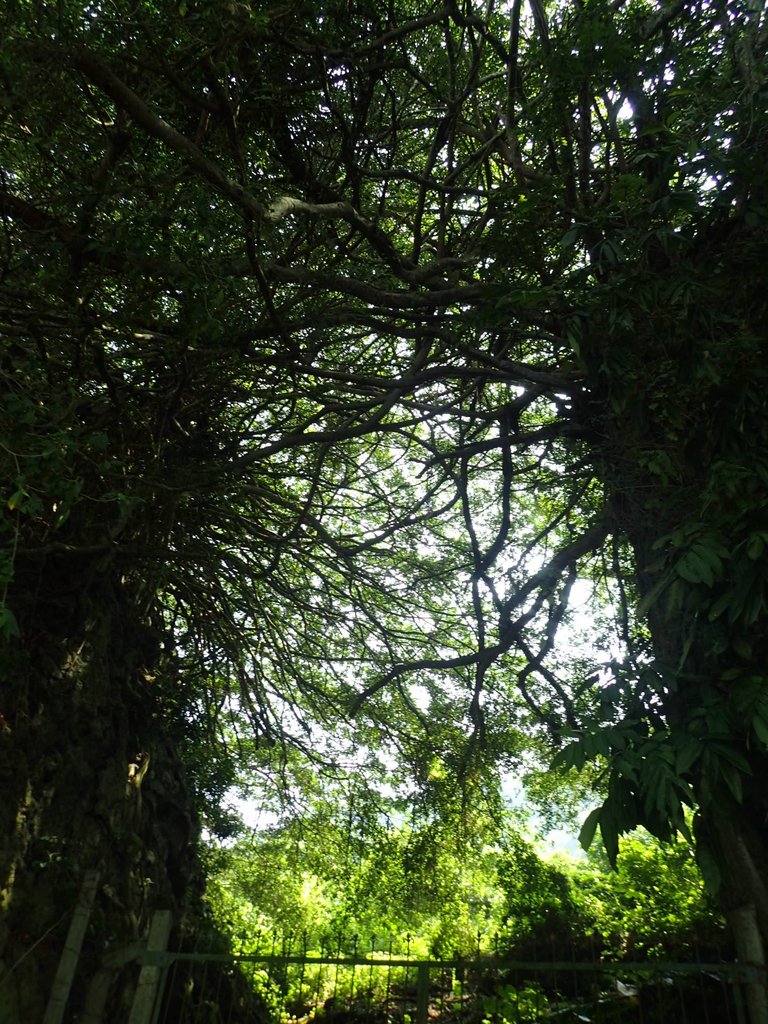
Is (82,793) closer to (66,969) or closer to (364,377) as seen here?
(66,969)

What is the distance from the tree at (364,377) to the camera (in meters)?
3.30

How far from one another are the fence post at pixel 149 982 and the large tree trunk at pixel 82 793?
21cm

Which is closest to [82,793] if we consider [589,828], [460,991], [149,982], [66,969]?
[66,969]

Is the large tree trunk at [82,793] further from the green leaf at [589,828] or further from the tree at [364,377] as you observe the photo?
the green leaf at [589,828]

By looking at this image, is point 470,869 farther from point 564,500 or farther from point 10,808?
point 10,808

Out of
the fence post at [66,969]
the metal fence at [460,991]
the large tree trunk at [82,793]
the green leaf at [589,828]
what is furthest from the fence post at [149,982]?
the green leaf at [589,828]

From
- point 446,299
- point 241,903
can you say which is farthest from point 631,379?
point 241,903

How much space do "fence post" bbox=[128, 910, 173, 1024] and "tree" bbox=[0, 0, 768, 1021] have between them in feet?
1.87

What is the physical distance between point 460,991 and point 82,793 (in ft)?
9.83

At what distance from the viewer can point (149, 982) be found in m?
4.02

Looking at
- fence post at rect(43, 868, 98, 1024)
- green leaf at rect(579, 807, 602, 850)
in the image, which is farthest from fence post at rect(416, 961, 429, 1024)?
fence post at rect(43, 868, 98, 1024)

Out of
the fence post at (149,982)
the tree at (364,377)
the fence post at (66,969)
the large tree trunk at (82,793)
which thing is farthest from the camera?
the large tree trunk at (82,793)

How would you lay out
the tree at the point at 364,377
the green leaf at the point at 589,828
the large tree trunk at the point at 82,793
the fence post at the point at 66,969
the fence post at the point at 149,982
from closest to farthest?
the green leaf at the point at 589,828, the tree at the point at 364,377, the fence post at the point at 149,982, the fence post at the point at 66,969, the large tree trunk at the point at 82,793

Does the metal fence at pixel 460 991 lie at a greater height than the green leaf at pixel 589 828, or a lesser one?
lesser
